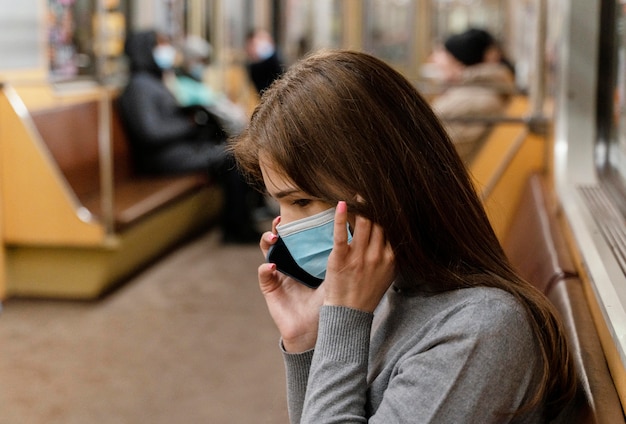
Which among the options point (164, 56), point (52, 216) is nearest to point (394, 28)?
point (164, 56)

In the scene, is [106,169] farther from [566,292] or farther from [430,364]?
[430,364]

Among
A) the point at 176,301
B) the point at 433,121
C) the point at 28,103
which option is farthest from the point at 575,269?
the point at 28,103

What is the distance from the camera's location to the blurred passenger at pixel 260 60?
9352 millimetres

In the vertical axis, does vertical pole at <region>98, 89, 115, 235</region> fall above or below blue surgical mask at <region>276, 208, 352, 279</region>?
below

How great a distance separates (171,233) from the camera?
650 cm

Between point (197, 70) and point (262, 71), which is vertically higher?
point (197, 70)

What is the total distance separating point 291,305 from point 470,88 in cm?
388

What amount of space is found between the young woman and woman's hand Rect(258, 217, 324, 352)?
0.13m

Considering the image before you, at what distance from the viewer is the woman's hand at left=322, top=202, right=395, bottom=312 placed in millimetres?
1325

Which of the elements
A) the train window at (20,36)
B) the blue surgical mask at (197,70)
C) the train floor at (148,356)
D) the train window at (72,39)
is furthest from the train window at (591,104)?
the blue surgical mask at (197,70)

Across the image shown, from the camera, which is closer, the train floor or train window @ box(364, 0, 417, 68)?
the train floor

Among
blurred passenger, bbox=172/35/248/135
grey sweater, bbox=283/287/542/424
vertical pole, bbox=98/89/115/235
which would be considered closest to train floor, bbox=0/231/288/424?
vertical pole, bbox=98/89/115/235

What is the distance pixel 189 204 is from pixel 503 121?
3104 millimetres

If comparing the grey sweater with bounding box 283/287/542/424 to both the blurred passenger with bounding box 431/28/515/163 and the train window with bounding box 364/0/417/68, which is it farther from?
the train window with bounding box 364/0/417/68
